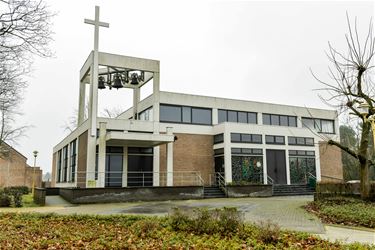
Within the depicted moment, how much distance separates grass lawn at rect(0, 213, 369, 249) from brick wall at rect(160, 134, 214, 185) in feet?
49.1

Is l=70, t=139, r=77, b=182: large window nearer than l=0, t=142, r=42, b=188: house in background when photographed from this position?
Yes

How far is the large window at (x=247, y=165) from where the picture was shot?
1015 inches

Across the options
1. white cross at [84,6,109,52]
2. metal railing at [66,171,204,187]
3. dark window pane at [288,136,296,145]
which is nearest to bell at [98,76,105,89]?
white cross at [84,6,109,52]

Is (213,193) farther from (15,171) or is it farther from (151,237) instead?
(15,171)

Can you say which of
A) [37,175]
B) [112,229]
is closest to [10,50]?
[112,229]

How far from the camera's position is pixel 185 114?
26.9m

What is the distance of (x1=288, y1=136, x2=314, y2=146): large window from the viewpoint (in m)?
28.7

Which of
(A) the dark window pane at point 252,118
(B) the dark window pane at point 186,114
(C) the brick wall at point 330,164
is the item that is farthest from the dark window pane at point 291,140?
(B) the dark window pane at point 186,114

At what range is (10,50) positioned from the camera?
41.2ft

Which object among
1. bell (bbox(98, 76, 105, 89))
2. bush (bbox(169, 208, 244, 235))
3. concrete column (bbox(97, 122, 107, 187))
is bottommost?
bush (bbox(169, 208, 244, 235))

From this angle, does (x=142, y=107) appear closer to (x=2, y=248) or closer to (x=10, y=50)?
(x=10, y=50)

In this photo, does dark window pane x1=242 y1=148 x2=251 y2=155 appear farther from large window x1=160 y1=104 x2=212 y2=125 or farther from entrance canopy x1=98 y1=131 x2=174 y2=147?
entrance canopy x1=98 y1=131 x2=174 y2=147

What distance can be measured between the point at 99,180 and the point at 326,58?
14.1 meters

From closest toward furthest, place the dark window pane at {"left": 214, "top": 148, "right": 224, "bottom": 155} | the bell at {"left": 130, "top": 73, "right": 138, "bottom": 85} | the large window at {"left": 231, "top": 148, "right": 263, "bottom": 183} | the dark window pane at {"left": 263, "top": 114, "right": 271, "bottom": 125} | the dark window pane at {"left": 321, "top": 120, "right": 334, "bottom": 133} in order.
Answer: the bell at {"left": 130, "top": 73, "right": 138, "bottom": 85}
the large window at {"left": 231, "top": 148, "right": 263, "bottom": 183}
the dark window pane at {"left": 214, "top": 148, "right": 224, "bottom": 155}
the dark window pane at {"left": 263, "top": 114, "right": 271, "bottom": 125}
the dark window pane at {"left": 321, "top": 120, "right": 334, "bottom": 133}
